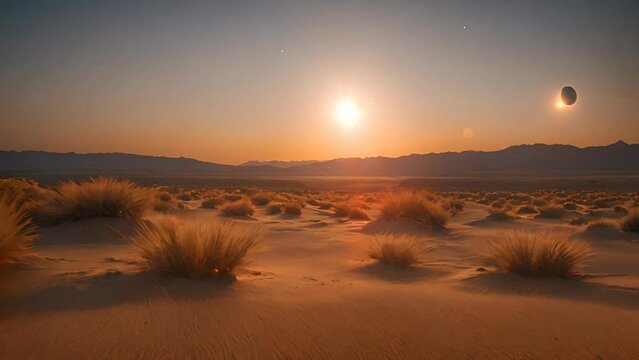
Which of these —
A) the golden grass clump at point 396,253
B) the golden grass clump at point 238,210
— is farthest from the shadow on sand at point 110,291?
the golden grass clump at point 238,210

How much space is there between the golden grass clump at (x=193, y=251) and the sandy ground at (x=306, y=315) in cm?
18

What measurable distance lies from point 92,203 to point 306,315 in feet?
24.5

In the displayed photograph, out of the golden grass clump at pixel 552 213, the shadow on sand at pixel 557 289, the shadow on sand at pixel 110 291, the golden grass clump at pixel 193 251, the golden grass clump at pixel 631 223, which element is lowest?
the golden grass clump at pixel 552 213

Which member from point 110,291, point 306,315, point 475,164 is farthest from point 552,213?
point 475,164

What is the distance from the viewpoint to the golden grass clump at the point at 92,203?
9.40 m

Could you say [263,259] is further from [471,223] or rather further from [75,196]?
[471,223]

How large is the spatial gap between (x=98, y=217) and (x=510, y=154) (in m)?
210

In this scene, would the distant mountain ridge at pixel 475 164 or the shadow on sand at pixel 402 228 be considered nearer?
the shadow on sand at pixel 402 228

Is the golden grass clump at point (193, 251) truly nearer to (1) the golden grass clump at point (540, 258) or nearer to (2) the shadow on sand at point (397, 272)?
(2) the shadow on sand at point (397, 272)

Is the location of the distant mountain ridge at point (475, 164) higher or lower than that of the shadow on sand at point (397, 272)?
higher

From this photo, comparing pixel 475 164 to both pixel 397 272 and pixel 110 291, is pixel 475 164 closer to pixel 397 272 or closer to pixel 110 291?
pixel 397 272

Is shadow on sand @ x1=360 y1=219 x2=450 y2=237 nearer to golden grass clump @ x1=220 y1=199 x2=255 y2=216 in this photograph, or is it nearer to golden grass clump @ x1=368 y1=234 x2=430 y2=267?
golden grass clump @ x1=220 y1=199 x2=255 y2=216

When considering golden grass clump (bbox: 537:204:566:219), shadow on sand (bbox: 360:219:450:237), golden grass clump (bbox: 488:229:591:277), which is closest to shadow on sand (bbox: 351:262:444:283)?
golden grass clump (bbox: 488:229:591:277)

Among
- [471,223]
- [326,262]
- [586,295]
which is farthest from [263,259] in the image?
[471,223]
